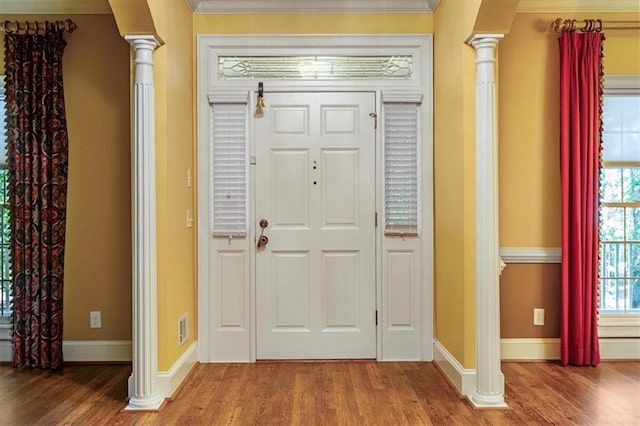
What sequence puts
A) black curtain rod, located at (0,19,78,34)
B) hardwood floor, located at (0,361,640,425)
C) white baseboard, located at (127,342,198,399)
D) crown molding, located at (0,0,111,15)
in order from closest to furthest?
hardwood floor, located at (0,361,640,425), white baseboard, located at (127,342,198,399), black curtain rod, located at (0,19,78,34), crown molding, located at (0,0,111,15)

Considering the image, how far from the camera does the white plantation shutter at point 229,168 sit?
3.34m

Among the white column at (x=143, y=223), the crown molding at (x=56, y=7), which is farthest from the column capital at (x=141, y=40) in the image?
the crown molding at (x=56, y=7)

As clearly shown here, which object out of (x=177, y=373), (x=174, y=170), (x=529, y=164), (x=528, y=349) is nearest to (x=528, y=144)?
(x=529, y=164)

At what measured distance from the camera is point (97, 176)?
10.9 feet

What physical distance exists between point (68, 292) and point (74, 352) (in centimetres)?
45

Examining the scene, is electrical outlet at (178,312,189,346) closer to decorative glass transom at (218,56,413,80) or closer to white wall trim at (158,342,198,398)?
white wall trim at (158,342,198,398)

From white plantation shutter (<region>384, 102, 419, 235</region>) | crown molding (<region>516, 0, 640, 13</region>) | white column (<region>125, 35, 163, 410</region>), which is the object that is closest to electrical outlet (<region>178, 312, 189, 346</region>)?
white column (<region>125, 35, 163, 410</region>)

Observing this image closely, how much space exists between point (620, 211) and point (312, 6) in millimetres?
2868

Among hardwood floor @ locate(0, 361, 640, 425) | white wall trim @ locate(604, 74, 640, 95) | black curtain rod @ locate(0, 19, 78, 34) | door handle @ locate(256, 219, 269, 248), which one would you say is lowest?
hardwood floor @ locate(0, 361, 640, 425)

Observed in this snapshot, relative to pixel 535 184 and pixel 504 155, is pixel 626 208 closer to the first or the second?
pixel 535 184

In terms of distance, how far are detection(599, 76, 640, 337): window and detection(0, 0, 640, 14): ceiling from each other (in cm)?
58

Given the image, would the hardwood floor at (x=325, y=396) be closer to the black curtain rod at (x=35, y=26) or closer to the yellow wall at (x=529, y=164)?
the yellow wall at (x=529, y=164)

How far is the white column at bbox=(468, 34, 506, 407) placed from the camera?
258 centimetres

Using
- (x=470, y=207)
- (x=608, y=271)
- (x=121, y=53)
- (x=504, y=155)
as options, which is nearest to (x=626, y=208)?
(x=608, y=271)
